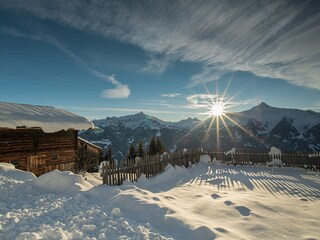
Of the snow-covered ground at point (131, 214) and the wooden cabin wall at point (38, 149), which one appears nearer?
the snow-covered ground at point (131, 214)

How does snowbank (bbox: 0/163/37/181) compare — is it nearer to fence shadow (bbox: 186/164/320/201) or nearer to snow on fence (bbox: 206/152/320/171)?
fence shadow (bbox: 186/164/320/201)

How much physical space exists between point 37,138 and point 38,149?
0.84 meters

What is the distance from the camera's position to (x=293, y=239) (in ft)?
19.2

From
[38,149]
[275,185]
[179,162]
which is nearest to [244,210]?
[275,185]

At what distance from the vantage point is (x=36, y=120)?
15625mm

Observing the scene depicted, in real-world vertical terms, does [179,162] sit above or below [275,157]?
below

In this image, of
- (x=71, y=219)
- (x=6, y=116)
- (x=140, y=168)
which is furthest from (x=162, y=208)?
(x=6, y=116)

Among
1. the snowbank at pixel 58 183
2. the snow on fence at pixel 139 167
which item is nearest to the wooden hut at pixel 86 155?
the snow on fence at pixel 139 167

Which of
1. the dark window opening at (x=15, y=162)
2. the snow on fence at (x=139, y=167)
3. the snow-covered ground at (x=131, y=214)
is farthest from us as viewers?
the dark window opening at (x=15, y=162)

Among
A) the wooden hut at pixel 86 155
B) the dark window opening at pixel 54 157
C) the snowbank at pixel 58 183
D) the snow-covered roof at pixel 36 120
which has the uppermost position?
the snow-covered roof at pixel 36 120

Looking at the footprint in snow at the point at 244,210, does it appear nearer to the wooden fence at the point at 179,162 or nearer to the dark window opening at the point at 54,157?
the wooden fence at the point at 179,162

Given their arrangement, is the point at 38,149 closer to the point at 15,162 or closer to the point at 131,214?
the point at 15,162

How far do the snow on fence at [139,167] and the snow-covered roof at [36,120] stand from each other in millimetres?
6415

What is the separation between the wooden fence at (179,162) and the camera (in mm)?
12596
